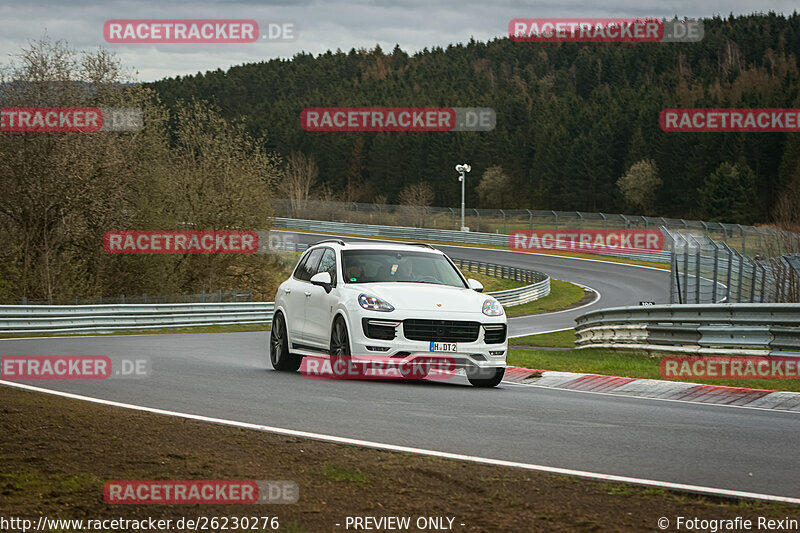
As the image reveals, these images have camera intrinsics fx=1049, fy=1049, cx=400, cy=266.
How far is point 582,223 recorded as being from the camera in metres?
73.2

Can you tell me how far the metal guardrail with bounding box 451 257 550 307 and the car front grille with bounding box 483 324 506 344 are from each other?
30163 mm

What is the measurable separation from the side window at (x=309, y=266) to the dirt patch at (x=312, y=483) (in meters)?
6.13

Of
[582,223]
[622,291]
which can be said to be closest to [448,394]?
[622,291]

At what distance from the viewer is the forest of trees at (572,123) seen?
367ft

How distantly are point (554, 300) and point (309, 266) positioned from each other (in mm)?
35428

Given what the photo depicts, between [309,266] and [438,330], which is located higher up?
[309,266]

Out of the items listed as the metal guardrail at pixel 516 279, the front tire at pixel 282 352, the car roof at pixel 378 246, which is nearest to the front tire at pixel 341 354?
the car roof at pixel 378 246

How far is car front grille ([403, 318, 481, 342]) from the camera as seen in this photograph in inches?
501

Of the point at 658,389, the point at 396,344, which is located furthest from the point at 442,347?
the point at 658,389

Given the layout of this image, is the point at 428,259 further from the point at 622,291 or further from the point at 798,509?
the point at 622,291

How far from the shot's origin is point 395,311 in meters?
12.7

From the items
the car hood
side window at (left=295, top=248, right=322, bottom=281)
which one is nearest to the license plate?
Result: the car hood

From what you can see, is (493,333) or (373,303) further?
(493,333)

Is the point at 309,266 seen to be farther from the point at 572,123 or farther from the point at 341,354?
the point at 572,123
